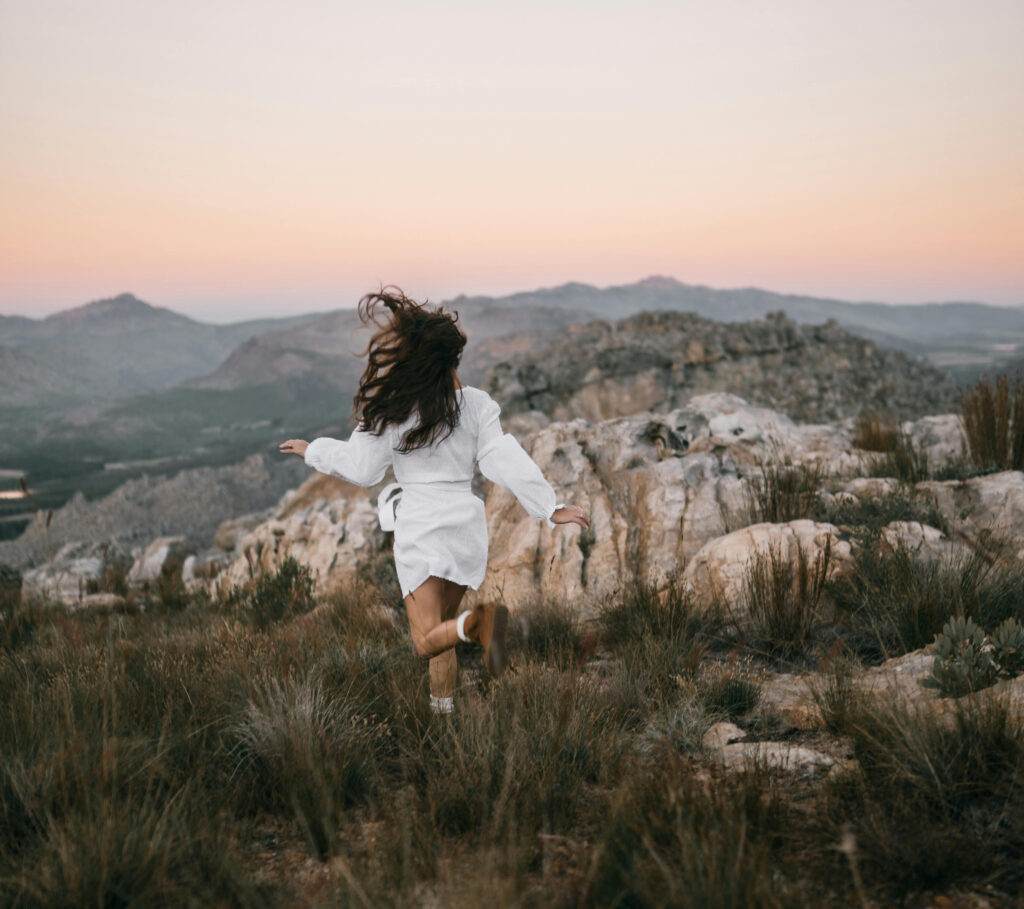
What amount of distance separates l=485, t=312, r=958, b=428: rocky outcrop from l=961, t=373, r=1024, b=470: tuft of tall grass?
14.4m

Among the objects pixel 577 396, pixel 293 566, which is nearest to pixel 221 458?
pixel 577 396

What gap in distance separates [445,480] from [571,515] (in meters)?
0.66

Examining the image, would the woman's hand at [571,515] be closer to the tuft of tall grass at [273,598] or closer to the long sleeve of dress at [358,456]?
the long sleeve of dress at [358,456]

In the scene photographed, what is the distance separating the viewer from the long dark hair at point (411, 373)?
10.4 feet

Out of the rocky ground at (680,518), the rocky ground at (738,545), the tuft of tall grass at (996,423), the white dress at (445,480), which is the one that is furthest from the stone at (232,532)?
the tuft of tall grass at (996,423)

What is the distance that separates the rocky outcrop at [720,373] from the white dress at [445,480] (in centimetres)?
1708

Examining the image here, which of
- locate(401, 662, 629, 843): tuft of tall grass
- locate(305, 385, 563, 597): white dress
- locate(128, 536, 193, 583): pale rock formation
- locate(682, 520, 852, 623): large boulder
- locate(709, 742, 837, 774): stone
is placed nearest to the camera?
locate(401, 662, 629, 843): tuft of tall grass

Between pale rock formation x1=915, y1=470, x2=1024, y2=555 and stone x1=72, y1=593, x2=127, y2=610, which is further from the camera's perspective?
stone x1=72, y1=593, x2=127, y2=610

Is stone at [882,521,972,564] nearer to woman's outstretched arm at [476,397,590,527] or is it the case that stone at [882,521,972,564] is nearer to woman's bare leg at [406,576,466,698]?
woman's outstretched arm at [476,397,590,527]

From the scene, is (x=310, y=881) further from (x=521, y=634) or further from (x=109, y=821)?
(x=521, y=634)

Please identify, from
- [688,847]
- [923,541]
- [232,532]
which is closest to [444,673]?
[688,847]

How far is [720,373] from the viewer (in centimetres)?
2550

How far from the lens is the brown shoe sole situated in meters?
2.78

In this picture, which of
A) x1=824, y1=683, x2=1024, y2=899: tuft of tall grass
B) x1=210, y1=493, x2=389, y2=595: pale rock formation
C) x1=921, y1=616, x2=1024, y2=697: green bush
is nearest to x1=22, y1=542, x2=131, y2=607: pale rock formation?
x1=210, y1=493, x2=389, y2=595: pale rock formation
